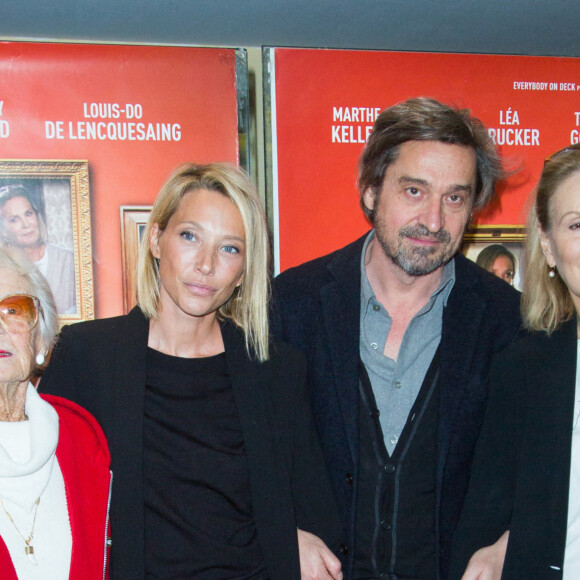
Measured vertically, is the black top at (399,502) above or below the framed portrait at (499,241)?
below

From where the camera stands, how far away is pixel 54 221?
6.58ft

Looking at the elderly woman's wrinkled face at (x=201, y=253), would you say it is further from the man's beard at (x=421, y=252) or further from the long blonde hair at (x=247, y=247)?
the man's beard at (x=421, y=252)

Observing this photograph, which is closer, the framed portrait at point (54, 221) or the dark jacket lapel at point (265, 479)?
the dark jacket lapel at point (265, 479)

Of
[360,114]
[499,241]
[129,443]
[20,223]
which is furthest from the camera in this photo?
[499,241]

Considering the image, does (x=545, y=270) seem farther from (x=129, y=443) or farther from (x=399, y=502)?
(x=129, y=443)

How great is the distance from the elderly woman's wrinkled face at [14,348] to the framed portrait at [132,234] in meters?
0.47

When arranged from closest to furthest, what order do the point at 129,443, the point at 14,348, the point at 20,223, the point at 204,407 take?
the point at 14,348 < the point at 129,443 < the point at 204,407 < the point at 20,223

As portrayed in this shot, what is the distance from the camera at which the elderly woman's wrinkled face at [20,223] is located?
6.48 feet

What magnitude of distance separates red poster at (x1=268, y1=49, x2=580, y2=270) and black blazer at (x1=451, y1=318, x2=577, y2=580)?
66cm

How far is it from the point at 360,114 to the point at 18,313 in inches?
51.0

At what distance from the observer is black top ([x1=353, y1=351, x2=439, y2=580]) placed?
189 centimetres

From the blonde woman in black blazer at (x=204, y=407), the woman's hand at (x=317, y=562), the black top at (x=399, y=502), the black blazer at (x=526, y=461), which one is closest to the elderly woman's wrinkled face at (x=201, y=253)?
the blonde woman in black blazer at (x=204, y=407)

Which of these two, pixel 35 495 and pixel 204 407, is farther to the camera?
pixel 204 407

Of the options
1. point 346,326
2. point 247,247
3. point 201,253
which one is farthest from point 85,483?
point 346,326
